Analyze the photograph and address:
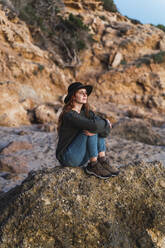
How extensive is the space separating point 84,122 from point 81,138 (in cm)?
19

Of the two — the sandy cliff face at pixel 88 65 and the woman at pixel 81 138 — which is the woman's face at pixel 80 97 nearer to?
the woman at pixel 81 138

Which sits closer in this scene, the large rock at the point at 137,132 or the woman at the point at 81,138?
the woman at the point at 81,138

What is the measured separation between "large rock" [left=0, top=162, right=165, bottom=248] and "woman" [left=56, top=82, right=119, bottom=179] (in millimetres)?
109

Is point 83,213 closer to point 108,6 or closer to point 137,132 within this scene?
point 137,132

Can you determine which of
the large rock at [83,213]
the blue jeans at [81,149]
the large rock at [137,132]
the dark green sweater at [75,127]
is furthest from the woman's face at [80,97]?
the large rock at [137,132]

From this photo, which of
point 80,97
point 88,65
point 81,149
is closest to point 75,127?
point 81,149

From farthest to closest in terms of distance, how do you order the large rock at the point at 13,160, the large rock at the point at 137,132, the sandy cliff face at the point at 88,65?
the sandy cliff face at the point at 88,65, the large rock at the point at 137,132, the large rock at the point at 13,160

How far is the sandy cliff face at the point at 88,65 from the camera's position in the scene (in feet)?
33.4

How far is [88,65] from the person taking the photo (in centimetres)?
1576

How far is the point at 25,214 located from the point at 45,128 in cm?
628

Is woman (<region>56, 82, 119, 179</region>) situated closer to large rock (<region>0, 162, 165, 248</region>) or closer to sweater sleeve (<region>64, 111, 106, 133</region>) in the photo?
sweater sleeve (<region>64, 111, 106, 133</region>)

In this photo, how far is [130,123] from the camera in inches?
305

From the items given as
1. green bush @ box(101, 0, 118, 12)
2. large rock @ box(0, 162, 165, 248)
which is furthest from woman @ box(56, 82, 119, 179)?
green bush @ box(101, 0, 118, 12)

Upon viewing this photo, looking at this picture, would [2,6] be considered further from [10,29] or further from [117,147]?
[117,147]
